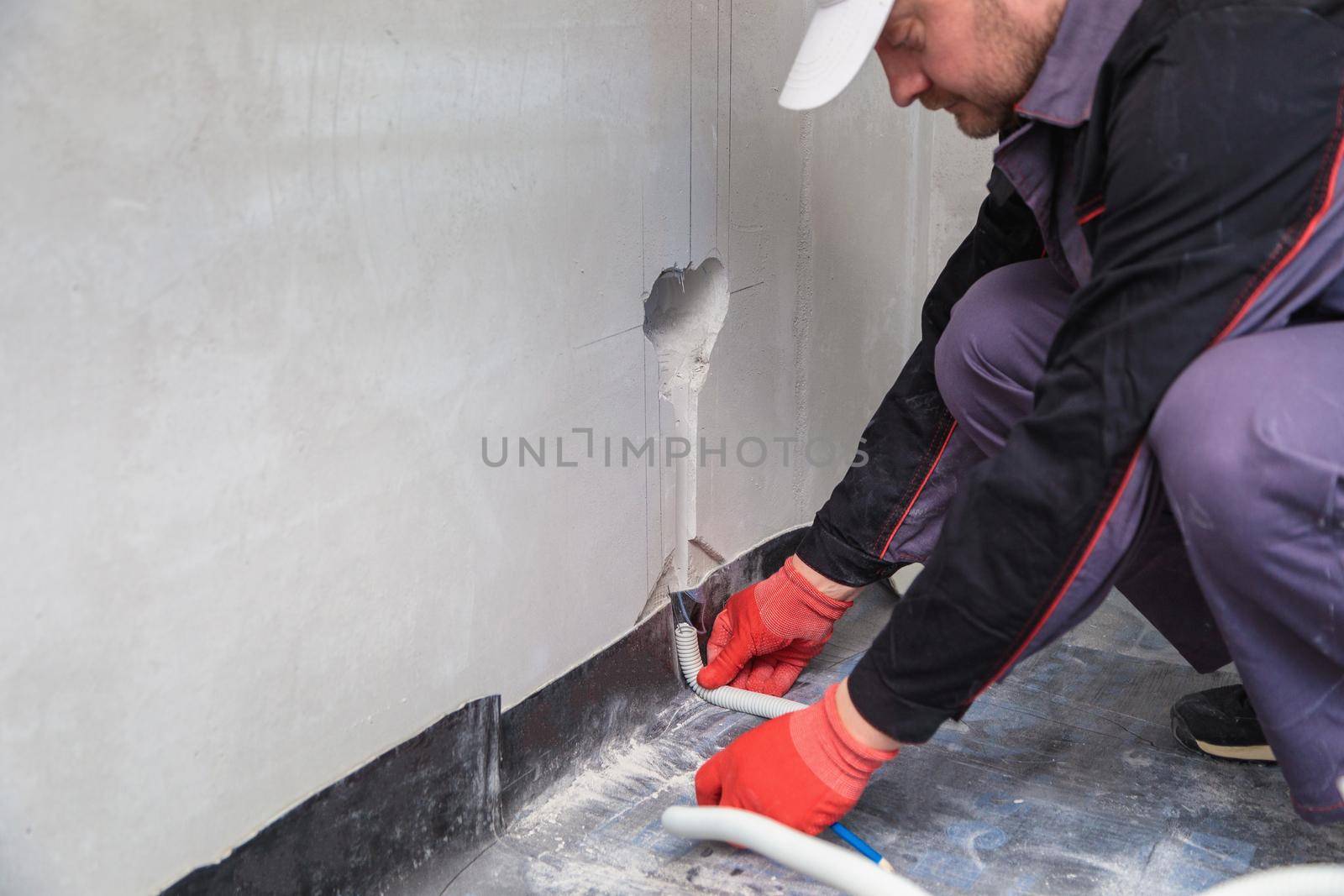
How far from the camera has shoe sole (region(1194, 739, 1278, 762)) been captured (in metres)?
1.53

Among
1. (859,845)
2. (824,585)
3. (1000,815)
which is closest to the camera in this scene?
(859,845)

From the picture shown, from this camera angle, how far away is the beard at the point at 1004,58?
1.23 m

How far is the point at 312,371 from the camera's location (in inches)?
42.9

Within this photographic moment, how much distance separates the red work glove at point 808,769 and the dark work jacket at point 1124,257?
2.4 inches

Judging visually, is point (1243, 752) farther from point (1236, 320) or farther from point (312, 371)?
point (312, 371)

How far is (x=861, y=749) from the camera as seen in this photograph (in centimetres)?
125

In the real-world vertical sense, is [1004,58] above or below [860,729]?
above

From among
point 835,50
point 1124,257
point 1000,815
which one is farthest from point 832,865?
point 835,50

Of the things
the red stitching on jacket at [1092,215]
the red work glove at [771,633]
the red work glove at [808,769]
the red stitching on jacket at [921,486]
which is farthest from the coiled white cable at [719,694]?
the red stitching on jacket at [1092,215]

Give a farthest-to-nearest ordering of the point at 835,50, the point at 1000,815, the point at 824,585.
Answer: the point at 824,585 < the point at 1000,815 < the point at 835,50

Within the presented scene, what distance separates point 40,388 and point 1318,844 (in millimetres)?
1477

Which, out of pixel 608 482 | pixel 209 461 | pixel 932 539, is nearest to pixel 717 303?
pixel 608 482

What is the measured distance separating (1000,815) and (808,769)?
0.35 metres

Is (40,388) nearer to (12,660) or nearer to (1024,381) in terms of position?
(12,660)
